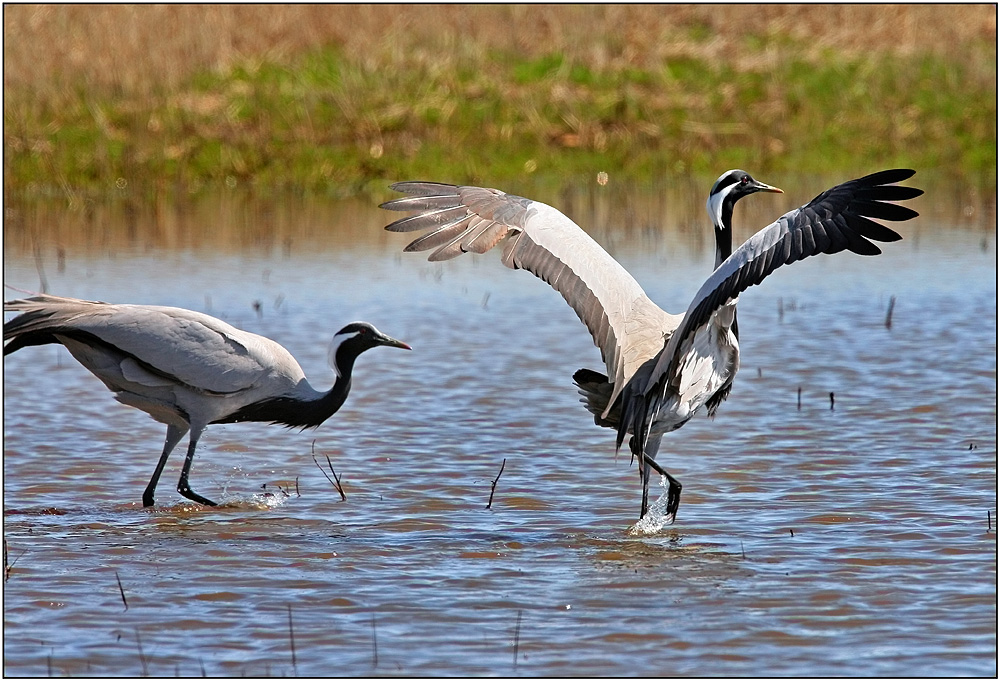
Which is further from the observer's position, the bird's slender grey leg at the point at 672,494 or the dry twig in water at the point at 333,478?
the dry twig in water at the point at 333,478

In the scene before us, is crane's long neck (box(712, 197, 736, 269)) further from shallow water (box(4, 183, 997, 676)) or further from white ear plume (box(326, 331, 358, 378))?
white ear plume (box(326, 331, 358, 378))

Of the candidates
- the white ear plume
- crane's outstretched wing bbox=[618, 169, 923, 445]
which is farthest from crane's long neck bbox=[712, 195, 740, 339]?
the white ear plume

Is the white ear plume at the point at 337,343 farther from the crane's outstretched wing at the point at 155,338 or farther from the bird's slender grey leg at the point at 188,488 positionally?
the bird's slender grey leg at the point at 188,488

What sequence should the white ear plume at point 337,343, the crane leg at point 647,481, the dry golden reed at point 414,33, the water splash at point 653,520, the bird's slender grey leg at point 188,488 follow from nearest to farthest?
the water splash at point 653,520
the crane leg at point 647,481
the bird's slender grey leg at point 188,488
the white ear plume at point 337,343
the dry golden reed at point 414,33

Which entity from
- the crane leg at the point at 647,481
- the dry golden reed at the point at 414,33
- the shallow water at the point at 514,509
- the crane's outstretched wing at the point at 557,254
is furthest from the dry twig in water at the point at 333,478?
the dry golden reed at the point at 414,33

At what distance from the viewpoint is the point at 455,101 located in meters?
17.2

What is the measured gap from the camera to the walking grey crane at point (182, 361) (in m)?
5.96

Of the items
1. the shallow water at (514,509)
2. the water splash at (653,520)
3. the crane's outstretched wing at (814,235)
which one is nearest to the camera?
the shallow water at (514,509)

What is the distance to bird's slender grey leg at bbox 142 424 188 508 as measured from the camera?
Answer: 5.97 m

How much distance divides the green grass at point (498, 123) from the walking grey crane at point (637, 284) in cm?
973

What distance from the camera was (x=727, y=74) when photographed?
18.3 metres

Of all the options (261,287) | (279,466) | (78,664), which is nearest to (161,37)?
(261,287)

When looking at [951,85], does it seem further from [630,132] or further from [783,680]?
[783,680]

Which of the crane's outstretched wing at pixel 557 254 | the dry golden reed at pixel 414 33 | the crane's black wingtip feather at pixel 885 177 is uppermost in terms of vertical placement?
the dry golden reed at pixel 414 33
